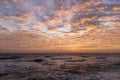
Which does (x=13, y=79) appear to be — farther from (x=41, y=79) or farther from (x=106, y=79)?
(x=106, y=79)

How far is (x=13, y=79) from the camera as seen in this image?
1933cm

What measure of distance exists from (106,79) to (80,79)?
329 cm

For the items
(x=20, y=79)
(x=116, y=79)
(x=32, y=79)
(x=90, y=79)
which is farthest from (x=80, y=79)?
(x=20, y=79)

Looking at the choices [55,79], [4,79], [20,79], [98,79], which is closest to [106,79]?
[98,79]

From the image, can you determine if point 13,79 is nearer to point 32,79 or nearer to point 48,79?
point 32,79

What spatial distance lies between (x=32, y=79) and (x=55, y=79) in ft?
9.66

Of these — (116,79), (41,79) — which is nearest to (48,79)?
(41,79)

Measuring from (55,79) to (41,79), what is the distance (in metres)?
1.79

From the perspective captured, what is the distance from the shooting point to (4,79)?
19172 mm

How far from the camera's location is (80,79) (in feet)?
64.5

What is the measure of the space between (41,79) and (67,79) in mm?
3335

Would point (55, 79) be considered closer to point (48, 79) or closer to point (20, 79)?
point (48, 79)

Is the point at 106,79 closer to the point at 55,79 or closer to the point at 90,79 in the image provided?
the point at 90,79

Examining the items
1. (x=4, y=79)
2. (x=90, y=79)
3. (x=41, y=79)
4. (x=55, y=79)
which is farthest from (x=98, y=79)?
(x=4, y=79)
